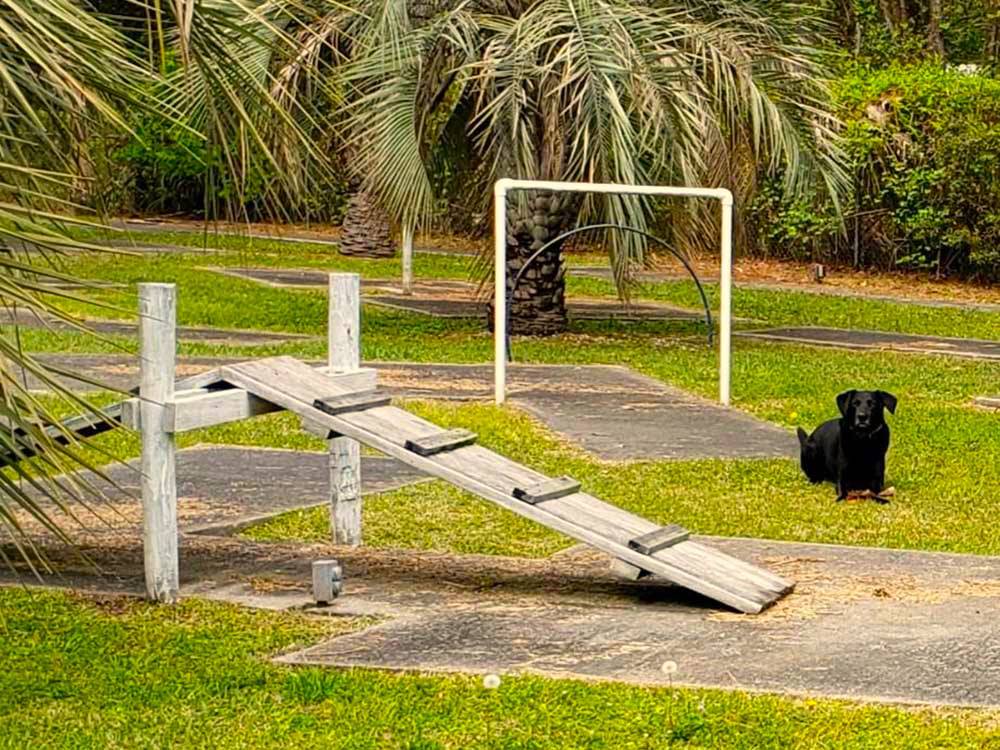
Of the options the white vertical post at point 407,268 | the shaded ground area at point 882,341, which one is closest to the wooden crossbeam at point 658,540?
the shaded ground area at point 882,341

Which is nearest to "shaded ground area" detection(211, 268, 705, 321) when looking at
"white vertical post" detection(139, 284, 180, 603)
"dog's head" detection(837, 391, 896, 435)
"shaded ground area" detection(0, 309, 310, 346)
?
"shaded ground area" detection(0, 309, 310, 346)

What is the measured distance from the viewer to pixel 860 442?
9016 millimetres

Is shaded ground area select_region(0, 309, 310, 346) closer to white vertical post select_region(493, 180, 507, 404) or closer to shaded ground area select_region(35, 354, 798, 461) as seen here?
shaded ground area select_region(35, 354, 798, 461)

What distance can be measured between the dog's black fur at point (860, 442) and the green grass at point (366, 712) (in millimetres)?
3809

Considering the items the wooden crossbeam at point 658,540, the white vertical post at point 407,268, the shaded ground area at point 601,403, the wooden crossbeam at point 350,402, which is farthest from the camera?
the white vertical post at point 407,268

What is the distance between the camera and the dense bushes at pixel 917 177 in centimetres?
2302

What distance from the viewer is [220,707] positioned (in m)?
5.29

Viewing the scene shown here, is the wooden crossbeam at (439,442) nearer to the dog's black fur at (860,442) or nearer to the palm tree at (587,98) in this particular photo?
the dog's black fur at (860,442)

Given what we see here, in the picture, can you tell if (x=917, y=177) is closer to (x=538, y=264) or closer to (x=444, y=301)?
(x=444, y=301)

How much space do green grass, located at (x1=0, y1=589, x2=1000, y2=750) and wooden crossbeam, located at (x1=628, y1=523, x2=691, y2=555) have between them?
40.6 inches

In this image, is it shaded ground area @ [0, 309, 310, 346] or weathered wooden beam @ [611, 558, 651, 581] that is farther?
shaded ground area @ [0, 309, 310, 346]

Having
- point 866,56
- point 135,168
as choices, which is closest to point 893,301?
point 866,56

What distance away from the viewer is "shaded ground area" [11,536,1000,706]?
224 inches

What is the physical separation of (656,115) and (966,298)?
32.0 feet
